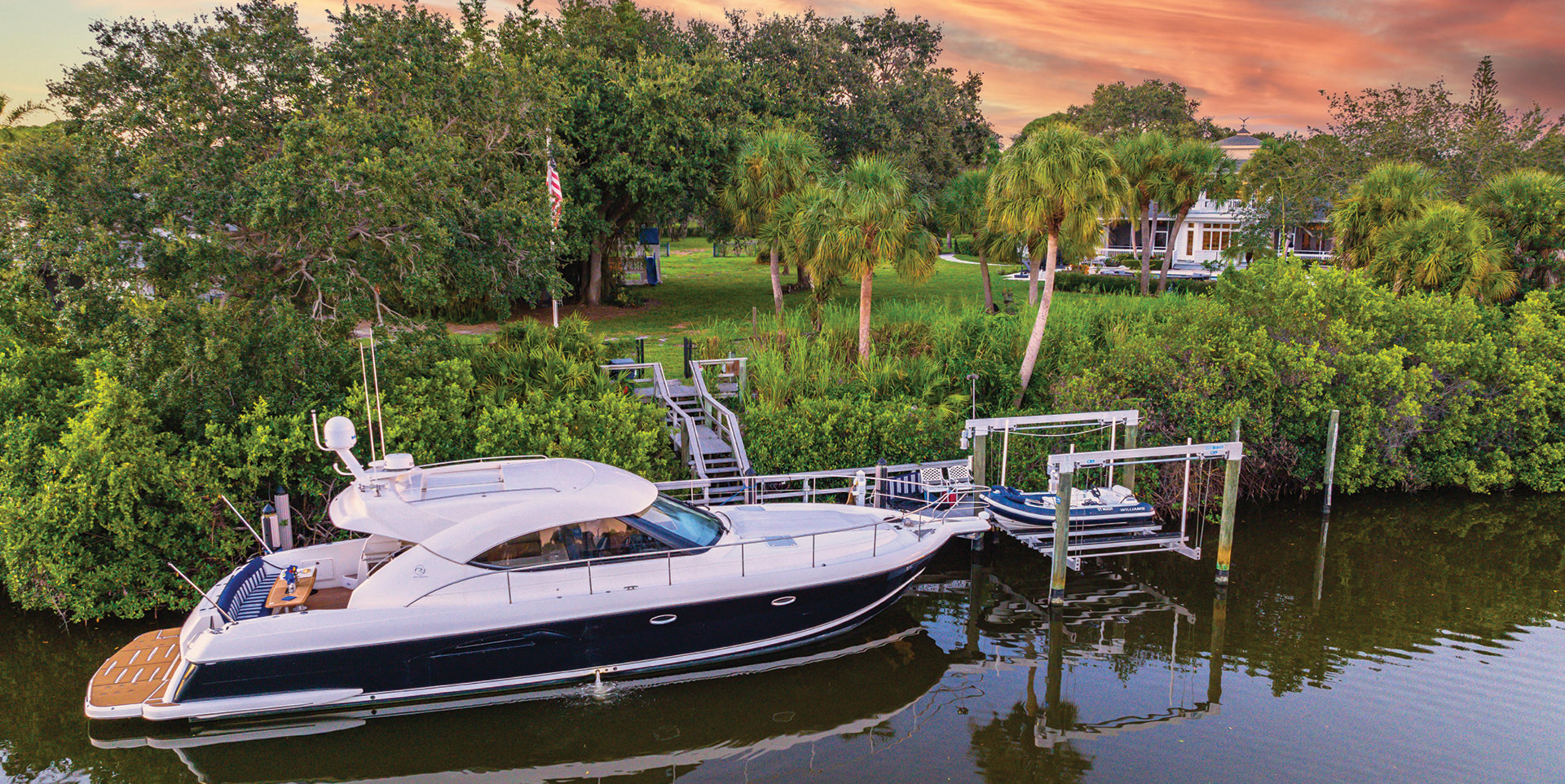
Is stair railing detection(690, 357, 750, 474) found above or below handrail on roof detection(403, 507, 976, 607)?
above

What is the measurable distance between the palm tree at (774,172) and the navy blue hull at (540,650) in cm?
1422

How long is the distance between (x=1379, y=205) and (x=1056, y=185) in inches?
559

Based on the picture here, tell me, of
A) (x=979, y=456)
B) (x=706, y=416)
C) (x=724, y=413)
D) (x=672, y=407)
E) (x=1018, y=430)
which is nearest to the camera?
(x=979, y=456)

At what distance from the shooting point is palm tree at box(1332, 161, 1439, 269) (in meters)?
25.4

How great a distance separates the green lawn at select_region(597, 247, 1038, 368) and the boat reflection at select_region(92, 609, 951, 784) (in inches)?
402

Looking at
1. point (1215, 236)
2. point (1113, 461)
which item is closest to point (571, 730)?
point (1113, 461)

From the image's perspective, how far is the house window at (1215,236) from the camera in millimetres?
52625

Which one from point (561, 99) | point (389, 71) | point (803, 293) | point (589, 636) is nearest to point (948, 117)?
point (803, 293)

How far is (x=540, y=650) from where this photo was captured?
10.7 metres

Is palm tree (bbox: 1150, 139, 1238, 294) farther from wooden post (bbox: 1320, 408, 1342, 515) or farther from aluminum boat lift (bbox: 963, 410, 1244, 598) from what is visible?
aluminum boat lift (bbox: 963, 410, 1244, 598)

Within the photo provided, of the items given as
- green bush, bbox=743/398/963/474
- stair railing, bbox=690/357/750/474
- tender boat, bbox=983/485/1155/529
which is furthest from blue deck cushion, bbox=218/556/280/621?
tender boat, bbox=983/485/1155/529

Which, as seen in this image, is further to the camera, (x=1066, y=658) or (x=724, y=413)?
(x=724, y=413)

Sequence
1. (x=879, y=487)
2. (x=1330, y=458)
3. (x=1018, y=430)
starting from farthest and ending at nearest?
(x=1330, y=458), (x=1018, y=430), (x=879, y=487)

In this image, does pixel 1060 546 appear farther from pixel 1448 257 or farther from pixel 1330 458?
pixel 1448 257
